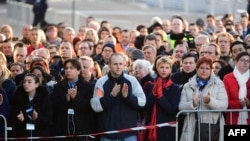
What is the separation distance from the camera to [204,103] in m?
15.1

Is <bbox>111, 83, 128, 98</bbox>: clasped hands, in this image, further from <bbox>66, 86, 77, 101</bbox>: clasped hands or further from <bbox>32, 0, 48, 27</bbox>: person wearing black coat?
<bbox>32, 0, 48, 27</bbox>: person wearing black coat

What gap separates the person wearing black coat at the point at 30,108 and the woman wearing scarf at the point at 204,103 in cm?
196

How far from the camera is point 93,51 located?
20406 mm

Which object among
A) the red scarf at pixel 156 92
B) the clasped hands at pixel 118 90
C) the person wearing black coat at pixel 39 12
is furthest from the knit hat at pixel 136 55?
the person wearing black coat at pixel 39 12

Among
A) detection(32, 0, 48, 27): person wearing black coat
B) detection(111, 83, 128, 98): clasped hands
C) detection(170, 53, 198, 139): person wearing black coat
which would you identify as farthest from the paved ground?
detection(111, 83, 128, 98): clasped hands

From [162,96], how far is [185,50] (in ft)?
12.0

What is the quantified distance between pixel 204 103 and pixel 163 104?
0.62 m

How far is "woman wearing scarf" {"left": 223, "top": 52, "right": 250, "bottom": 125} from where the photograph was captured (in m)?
15.3

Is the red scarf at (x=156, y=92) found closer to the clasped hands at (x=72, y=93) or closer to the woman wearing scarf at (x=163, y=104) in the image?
the woman wearing scarf at (x=163, y=104)

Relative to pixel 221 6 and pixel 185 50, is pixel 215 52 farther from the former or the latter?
pixel 221 6

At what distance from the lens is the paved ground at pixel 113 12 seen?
40166mm

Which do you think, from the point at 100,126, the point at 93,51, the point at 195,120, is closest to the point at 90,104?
the point at 100,126

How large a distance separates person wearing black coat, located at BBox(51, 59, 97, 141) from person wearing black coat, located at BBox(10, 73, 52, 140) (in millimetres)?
172

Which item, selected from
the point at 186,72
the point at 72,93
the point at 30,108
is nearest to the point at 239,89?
the point at 186,72
